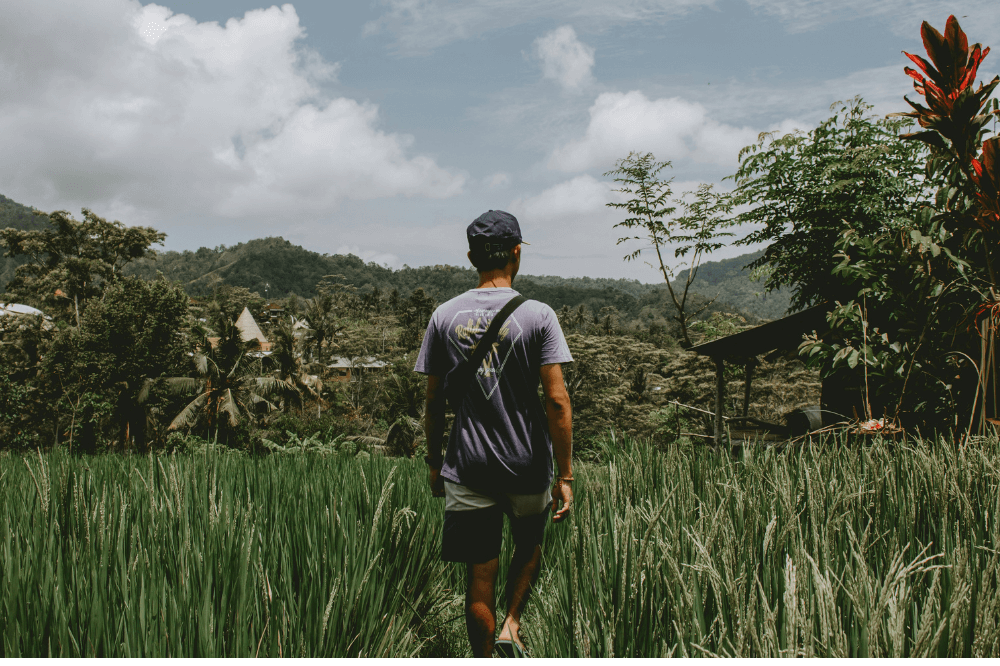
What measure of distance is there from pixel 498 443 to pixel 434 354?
0.41 metres

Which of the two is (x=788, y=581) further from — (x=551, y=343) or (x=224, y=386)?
(x=224, y=386)

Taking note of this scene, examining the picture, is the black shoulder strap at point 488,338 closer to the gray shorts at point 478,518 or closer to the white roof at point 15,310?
the gray shorts at point 478,518

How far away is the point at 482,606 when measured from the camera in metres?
1.82

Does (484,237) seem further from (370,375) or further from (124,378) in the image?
(370,375)

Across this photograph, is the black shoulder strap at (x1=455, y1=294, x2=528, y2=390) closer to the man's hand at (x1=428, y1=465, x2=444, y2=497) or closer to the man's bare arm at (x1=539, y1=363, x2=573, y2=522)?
the man's bare arm at (x1=539, y1=363, x2=573, y2=522)

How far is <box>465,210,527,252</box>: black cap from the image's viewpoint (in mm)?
1948

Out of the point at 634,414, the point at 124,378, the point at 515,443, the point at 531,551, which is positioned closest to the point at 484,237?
the point at 515,443

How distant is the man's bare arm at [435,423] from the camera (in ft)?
6.55

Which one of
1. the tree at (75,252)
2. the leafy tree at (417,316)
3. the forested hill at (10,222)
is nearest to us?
the tree at (75,252)

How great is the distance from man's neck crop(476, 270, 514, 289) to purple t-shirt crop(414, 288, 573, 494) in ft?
0.20

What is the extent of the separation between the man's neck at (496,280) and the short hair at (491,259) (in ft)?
0.06

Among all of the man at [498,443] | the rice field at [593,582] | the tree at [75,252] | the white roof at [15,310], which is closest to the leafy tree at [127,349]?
the white roof at [15,310]

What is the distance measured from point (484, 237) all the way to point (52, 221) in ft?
125

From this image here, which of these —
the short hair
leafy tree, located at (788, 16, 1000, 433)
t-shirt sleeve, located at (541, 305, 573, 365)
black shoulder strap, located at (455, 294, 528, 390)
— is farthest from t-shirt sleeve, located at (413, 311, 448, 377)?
leafy tree, located at (788, 16, 1000, 433)
